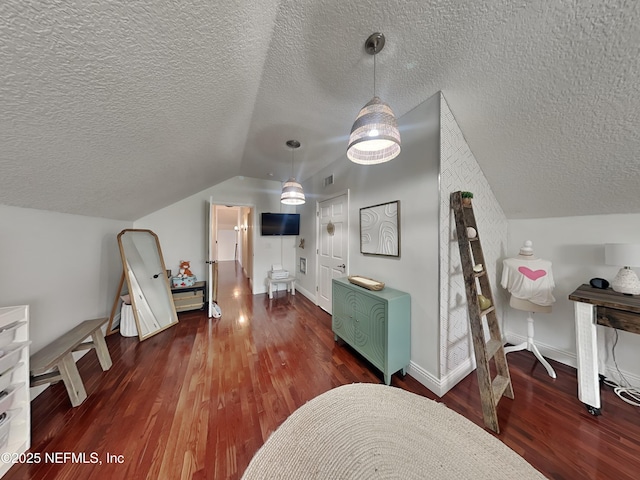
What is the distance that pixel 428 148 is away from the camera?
5.74ft

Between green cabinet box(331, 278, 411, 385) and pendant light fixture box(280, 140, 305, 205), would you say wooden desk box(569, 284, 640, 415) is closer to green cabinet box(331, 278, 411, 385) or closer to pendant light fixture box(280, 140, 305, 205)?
green cabinet box(331, 278, 411, 385)

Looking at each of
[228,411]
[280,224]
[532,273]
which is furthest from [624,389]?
[280,224]

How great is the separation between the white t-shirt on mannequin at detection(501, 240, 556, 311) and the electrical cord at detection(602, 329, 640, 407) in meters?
0.60

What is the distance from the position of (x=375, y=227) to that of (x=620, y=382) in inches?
99.3

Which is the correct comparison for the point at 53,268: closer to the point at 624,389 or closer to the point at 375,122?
the point at 375,122

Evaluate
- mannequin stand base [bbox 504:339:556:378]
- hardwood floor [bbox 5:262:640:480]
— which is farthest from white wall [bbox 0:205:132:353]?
mannequin stand base [bbox 504:339:556:378]

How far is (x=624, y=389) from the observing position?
66.2 inches

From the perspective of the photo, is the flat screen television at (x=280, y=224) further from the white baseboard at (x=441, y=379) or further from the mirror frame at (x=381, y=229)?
the white baseboard at (x=441, y=379)

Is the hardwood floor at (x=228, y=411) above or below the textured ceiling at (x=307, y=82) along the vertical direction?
below

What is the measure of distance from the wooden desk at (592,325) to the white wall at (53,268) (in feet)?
14.4

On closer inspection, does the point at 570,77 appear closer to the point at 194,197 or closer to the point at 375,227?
the point at 375,227

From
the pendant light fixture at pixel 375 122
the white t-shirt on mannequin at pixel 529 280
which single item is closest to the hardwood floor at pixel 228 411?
the white t-shirt on mannequin at pixel 529 280

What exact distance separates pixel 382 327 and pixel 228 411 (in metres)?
1.42

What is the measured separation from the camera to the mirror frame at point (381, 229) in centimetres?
207
